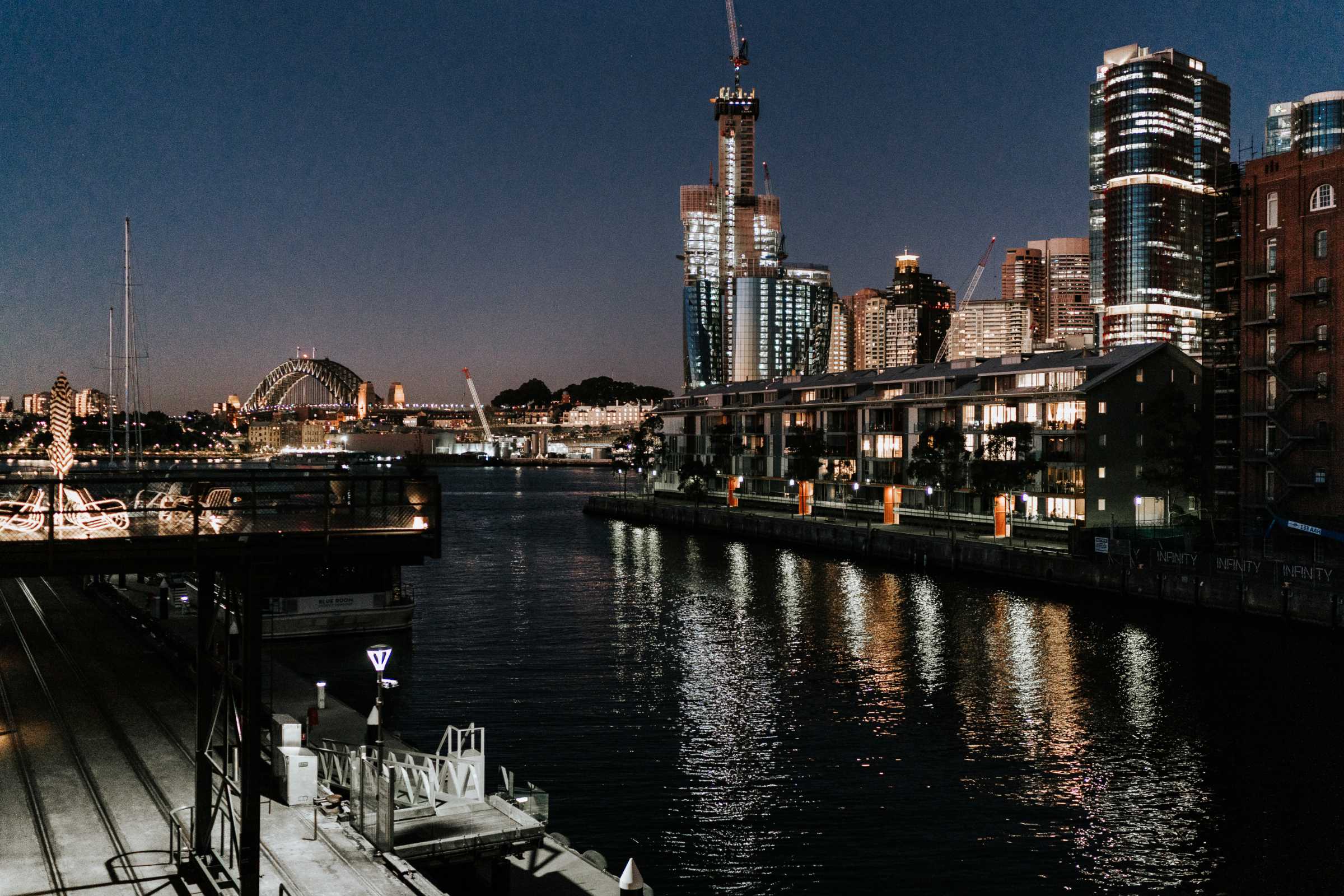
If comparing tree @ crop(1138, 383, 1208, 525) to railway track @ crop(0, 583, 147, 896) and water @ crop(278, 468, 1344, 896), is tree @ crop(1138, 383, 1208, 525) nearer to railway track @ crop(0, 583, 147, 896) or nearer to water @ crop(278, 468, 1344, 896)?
water @ crop(278, 468, 1344, 896)

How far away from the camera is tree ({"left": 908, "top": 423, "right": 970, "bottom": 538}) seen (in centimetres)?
6712

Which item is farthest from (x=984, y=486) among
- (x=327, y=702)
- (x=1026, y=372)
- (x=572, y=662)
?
(x=327, y=702)

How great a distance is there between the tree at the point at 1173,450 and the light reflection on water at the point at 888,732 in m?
16.8

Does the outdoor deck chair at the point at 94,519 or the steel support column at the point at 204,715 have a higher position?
the outdoor deck chair at the point at 94,519

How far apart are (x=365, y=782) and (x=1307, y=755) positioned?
841 inches

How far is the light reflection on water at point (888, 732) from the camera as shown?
1848 centimetres

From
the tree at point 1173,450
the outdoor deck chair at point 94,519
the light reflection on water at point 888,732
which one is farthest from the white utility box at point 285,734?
the tree at point 1173,450

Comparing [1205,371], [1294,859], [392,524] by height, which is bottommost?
[1294,859]

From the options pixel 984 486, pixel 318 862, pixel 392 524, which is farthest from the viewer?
pixel 984 486

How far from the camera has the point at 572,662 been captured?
33.5m

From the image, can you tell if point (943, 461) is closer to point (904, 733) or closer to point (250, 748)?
point (904, 733)

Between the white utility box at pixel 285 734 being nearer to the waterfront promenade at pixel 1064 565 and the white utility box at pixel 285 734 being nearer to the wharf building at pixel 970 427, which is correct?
the waterfront promenade at pixel 1064 565

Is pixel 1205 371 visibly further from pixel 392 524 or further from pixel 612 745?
pixel 392 524

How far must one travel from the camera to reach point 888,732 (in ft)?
85.2
